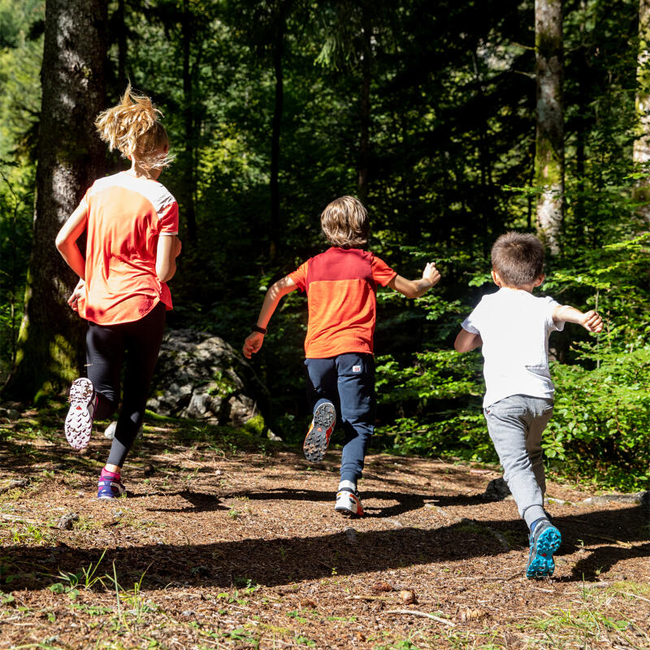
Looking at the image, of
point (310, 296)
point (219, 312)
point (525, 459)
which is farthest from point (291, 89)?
point (525, 459)

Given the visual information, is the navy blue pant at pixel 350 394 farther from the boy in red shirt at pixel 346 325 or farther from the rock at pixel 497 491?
the rock at pixel 497 491

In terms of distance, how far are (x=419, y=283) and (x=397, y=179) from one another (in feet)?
41.3

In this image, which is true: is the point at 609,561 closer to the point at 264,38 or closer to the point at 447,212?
the point at 447,212

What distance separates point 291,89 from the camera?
69.3ft

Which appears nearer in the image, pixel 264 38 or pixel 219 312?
pixel 219 312

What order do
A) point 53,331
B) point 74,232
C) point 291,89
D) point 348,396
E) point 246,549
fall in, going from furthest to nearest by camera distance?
point 291,89 → point 53,331 → point 348,396 → point 74,232 → point 246,549

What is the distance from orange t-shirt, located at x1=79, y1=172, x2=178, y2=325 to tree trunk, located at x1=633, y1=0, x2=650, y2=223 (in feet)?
18.3

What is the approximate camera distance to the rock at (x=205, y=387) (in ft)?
23.8

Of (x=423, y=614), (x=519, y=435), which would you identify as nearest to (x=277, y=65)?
(x=519, y=435)

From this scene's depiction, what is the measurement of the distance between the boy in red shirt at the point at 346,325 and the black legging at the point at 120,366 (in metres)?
0.71

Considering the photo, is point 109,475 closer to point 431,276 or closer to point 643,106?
point 431,276

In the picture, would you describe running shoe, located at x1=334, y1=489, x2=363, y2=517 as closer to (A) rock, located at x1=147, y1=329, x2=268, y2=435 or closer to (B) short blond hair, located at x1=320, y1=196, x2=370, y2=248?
(B) short blond hair, located at x1=320, y1=196, x2=370, y2=248

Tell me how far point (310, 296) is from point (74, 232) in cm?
152

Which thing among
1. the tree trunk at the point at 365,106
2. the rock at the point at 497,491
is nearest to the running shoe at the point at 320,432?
the rock at the point at 497,491
